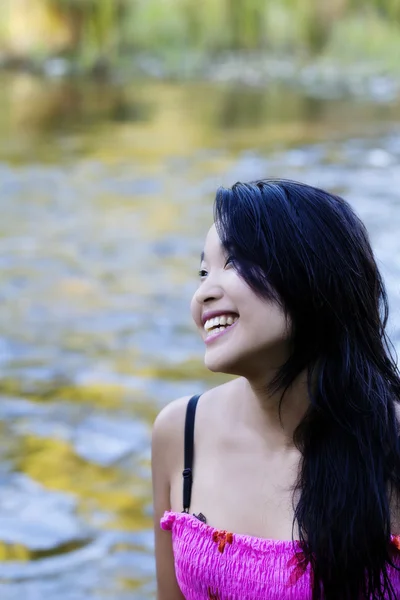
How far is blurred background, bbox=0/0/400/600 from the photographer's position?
296 cm

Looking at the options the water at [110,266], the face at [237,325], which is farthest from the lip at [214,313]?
the water at [110,266]

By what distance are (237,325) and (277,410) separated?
0.13 m

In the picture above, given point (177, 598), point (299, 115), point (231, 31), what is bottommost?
point (177, 598)

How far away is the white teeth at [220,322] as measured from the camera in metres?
1.21

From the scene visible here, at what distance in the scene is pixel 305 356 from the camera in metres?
1.22

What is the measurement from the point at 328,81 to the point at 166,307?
8.66 m

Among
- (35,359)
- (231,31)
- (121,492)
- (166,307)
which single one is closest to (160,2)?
(231,31)

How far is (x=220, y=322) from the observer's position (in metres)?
1.22

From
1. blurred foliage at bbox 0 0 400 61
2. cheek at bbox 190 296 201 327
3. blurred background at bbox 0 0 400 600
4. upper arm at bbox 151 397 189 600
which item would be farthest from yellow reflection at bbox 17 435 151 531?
blurred foliage at bbox 0 0 400 61

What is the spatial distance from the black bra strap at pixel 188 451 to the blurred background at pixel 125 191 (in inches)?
20.5

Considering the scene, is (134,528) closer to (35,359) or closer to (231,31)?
(35,359)

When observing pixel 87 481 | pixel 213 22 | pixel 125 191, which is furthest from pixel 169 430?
pixel 213 22

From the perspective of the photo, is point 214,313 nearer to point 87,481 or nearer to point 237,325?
point 237,325

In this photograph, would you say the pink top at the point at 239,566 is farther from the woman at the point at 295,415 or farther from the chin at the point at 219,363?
the chin at the point at 219,363
